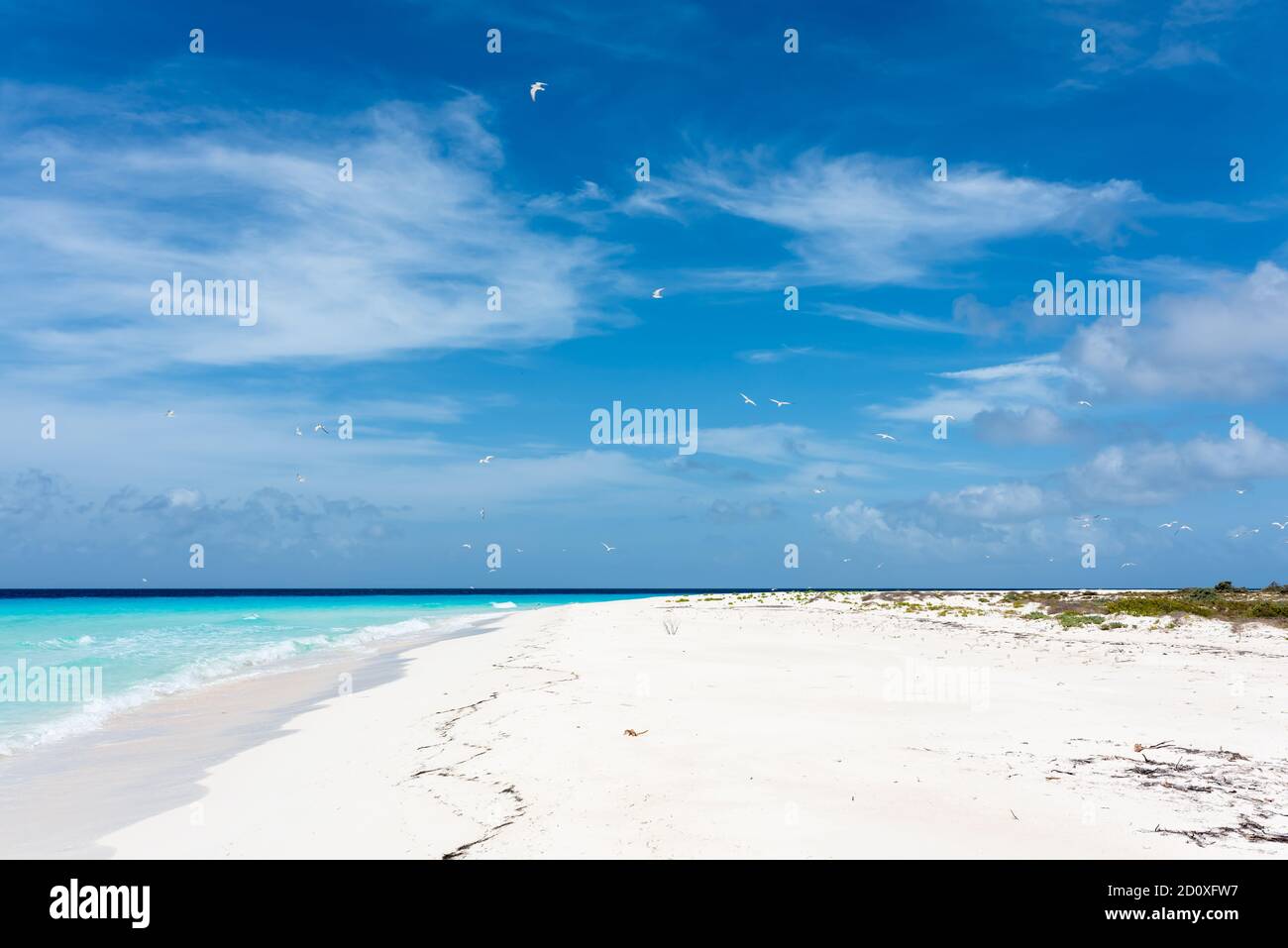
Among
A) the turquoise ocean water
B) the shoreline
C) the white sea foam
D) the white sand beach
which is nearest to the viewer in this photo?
the white sand beach

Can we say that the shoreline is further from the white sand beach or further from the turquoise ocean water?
the turquoise ocean water

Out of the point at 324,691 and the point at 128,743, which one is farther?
the point at 324,691

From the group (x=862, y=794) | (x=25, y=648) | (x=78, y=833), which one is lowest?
(x=25, y=648)

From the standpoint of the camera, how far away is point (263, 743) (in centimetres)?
1306

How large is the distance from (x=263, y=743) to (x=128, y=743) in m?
3.24

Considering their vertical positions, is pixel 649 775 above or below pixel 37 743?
above

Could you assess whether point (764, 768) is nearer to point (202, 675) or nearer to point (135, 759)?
point (135, 759)

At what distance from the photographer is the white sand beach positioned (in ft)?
22.1

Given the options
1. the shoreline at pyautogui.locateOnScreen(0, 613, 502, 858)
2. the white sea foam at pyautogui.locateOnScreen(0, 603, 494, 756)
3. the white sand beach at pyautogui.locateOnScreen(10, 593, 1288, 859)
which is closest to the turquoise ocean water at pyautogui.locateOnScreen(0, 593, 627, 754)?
the white sea foam at pyautogui.locateOnScreen(0, 603, 494, 756)

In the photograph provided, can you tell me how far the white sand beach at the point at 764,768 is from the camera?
6746mm
